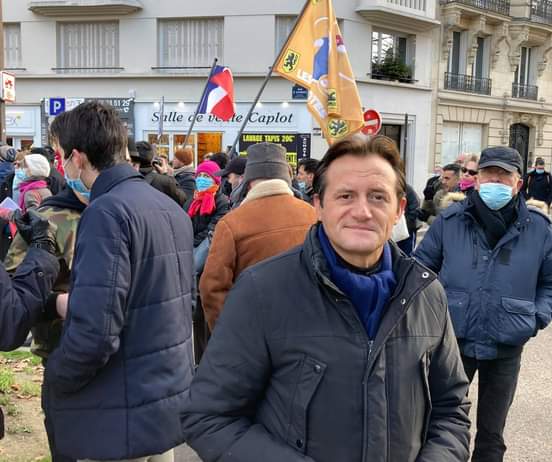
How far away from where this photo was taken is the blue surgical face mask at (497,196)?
11.6 feet

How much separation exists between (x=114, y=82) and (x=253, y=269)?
20.7 meters

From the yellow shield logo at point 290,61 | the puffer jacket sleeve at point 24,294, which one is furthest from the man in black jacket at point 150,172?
the puffer jacket sleeve at point 24,294

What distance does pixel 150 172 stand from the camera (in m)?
6.24

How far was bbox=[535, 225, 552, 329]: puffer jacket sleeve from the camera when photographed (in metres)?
3.44

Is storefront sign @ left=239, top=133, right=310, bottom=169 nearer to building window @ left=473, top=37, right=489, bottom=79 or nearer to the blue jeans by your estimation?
building window @ left=473, top=37, right=489, bottom=79

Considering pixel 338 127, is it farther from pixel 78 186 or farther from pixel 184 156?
pixel 78 186

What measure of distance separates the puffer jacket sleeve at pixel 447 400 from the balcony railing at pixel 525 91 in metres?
26.6

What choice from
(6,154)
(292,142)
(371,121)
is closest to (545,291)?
(6,154)

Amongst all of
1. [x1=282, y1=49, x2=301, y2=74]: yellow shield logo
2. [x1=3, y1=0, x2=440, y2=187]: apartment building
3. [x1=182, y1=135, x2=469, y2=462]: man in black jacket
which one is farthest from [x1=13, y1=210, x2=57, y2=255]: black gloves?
[x1=3, y1=0, x2=440, y2=187]: apartment building

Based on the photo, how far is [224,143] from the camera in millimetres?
20609

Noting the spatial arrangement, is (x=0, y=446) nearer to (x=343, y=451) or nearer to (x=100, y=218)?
(x=100, y=218)

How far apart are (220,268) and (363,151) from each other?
1.84m

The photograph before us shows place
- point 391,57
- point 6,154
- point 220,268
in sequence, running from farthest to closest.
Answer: point 391,57 → point 6,154 → point 220,268

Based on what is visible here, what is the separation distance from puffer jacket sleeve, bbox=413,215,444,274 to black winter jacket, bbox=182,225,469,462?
6.43 ft
